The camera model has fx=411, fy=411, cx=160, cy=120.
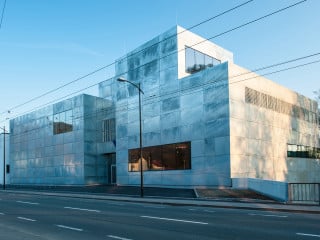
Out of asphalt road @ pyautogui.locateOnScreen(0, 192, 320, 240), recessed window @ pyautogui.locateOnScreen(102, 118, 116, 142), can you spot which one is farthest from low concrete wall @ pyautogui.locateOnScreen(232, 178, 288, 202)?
recessed window @ pyautogui.locateOnScreen(102, 118, 116, 142)

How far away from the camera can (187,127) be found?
3756 cm

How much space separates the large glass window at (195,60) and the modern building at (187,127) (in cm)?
11

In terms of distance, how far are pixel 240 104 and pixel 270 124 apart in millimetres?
6495

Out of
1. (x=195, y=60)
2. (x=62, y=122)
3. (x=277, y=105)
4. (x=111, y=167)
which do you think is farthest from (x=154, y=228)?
(x=62, y=122)

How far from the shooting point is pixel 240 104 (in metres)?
36.0

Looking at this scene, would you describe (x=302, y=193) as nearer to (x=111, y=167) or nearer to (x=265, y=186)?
(x=265, y=186)

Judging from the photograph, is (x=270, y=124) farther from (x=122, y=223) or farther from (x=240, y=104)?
(x=122, y=223)

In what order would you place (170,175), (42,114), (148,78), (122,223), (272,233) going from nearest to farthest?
(272,233), (122,223), (170,175), (148,78), (42,114)

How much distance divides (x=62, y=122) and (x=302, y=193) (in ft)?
119

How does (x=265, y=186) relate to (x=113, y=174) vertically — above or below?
below

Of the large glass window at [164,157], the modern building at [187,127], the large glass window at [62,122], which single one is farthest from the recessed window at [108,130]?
the large glass window at [164,157]

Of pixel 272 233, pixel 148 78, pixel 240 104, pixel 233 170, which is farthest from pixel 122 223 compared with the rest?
pixel 148 78

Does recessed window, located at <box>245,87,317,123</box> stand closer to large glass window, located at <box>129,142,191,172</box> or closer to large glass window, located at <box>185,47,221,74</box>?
large glass window, located at <box>185,47,221,74</box>

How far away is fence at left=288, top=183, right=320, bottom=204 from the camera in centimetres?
2430
